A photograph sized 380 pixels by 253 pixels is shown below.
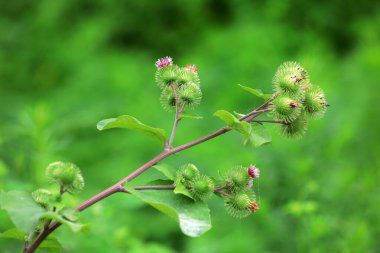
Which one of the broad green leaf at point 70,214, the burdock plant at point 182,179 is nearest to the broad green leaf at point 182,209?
the burdock plant at point 182,179

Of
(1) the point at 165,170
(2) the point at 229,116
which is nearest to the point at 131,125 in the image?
(1) the point at 165,170

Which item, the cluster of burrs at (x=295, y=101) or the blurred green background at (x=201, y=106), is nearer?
the cluster of burrs at (x=295, y=101)

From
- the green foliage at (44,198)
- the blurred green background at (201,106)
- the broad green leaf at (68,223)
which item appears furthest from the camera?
the blurred green background at (201,106)

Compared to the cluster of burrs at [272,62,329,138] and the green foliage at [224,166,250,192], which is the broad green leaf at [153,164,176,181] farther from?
the cluster of burrs at [272,62,329,138]

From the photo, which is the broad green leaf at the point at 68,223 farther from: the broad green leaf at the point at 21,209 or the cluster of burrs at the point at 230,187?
the cluster of burrs at the point at 230,187

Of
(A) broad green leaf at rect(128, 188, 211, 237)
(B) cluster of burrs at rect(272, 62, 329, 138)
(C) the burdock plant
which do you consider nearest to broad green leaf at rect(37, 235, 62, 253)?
(C) the burdock plant

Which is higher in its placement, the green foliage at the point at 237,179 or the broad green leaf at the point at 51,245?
the green foliage at the point at 237,179
